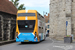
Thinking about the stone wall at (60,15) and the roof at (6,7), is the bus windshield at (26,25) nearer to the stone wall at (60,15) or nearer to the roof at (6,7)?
the roof at (6,7)

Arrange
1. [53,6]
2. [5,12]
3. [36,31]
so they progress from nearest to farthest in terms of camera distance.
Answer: [36,31] < [5,12] < [53,6]

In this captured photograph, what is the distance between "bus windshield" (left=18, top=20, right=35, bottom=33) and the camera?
1700 cm

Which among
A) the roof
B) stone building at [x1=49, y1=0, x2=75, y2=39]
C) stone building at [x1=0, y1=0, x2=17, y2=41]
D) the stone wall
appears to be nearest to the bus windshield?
stone building at [x1=0, y1=0, x2=17, y2=41]

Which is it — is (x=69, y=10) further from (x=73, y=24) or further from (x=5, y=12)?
(x=5, y=12)

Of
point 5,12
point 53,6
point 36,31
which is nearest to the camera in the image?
point 36,31

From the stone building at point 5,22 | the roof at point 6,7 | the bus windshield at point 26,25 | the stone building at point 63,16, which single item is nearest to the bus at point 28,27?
the bus windshield at point 26,25

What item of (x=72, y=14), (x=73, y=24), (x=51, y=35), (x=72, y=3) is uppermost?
(x=72, y=3)

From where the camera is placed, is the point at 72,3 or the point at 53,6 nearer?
the point at 72,3

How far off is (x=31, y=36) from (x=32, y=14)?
2.33 metres

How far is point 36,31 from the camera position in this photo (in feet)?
55.7

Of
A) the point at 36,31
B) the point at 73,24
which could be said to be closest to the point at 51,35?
the point at 73,24

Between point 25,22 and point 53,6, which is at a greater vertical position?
point 53,6

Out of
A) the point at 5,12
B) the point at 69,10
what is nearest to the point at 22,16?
the point at 5,12

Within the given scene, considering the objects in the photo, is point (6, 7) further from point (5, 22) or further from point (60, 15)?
point (60, 15)
